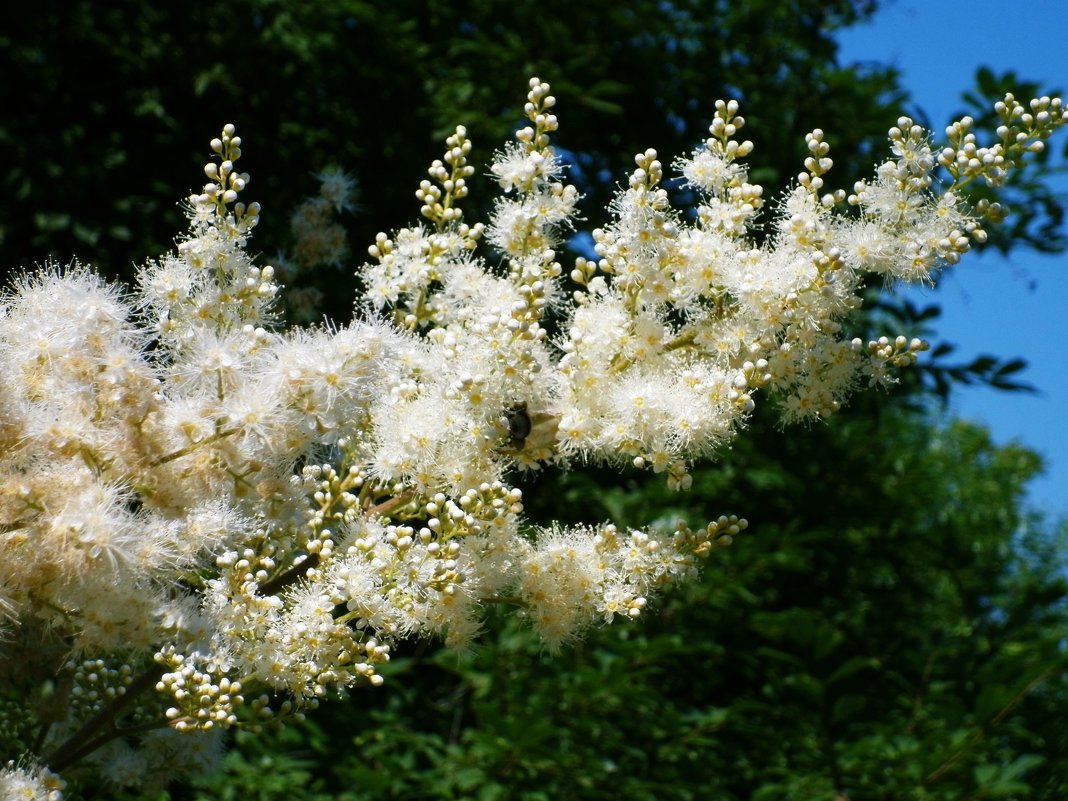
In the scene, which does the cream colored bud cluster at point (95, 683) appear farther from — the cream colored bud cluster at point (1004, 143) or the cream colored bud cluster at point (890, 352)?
the cream colored bud cluster at point (1004, 143)

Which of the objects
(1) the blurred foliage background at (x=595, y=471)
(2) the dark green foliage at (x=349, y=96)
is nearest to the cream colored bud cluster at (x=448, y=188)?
(1) the blurred foliage background at (x=595, y=471)

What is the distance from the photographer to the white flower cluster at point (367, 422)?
1383mm

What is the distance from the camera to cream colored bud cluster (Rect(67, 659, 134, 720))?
1.66 meters

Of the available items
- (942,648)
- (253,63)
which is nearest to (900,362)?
(942,648)

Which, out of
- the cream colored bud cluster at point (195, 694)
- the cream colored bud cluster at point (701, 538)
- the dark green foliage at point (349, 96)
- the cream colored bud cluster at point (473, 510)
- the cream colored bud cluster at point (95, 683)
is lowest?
the cream colored bud cluster at point (195, 694)

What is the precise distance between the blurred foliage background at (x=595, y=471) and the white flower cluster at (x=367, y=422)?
163 centimetres

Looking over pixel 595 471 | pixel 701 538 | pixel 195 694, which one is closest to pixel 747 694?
pixel 595 471

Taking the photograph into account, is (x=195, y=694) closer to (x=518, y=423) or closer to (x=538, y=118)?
(x=518, y=423)

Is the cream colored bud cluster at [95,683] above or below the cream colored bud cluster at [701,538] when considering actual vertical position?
below

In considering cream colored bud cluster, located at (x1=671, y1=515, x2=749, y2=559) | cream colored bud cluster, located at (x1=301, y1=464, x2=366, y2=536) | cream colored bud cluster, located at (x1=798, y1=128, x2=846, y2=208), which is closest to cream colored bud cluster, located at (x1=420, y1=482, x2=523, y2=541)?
Answer: cream colored bud cluster, located at (x1=301, y1=464, x2=366, y2=536)

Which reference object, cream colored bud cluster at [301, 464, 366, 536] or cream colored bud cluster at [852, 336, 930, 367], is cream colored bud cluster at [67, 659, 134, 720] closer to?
cream colored bud cluster at [301, 464, 366, 536]

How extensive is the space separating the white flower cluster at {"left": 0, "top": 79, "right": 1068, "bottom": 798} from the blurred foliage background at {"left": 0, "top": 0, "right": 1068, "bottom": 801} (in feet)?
5.33

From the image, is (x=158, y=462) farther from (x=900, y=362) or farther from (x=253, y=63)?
(x=253, y=63)

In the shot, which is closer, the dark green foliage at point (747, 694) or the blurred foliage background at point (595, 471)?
the dark green foliage at point (747, 694)
